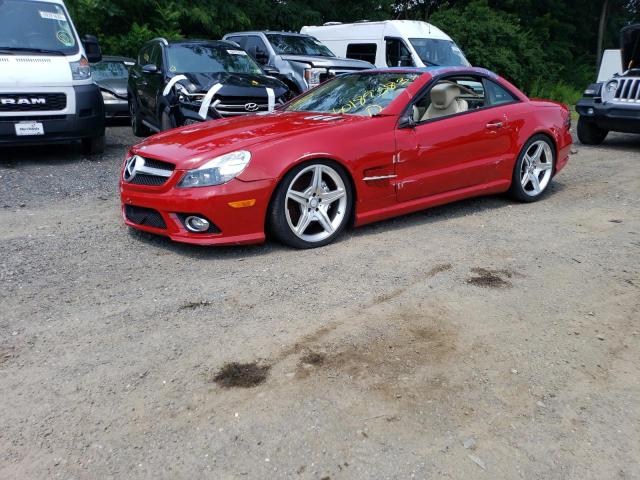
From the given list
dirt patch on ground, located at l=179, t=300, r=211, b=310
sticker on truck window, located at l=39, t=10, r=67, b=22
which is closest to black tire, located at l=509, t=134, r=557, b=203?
dirt patch on ground, located at l=179, t=300, r=211, b=310

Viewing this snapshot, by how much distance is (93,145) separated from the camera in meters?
8.92

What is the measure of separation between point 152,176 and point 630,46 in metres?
9.58

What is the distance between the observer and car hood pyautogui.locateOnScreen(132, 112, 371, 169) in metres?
4.73

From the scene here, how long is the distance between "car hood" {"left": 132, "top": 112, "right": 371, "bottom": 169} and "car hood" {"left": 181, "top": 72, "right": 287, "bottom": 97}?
120 inches

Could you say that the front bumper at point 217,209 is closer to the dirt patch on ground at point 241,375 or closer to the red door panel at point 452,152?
the red door panel at point 452,152

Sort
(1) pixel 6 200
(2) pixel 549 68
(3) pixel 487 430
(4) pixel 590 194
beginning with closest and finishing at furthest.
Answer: (3) pixel 487 430 < (1) pixel 6 200 < (4) pixel 590 194 < (2) pixel 549 68

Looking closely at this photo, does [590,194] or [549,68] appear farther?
[549,68]

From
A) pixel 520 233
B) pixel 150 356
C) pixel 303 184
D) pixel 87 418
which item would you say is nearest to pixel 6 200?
pixel 303 184

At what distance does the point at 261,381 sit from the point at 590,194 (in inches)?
210

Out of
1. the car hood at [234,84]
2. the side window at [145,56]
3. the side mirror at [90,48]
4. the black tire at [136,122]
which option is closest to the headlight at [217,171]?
the car hood at [234,84]

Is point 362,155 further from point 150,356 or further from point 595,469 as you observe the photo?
point 595,469

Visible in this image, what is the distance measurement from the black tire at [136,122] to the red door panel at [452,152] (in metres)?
6.84

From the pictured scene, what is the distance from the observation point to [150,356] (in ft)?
10.6

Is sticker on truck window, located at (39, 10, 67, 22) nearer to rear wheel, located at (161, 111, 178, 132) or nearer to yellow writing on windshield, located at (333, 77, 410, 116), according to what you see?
rear wheel, located at (161, 111, 178, 132)
